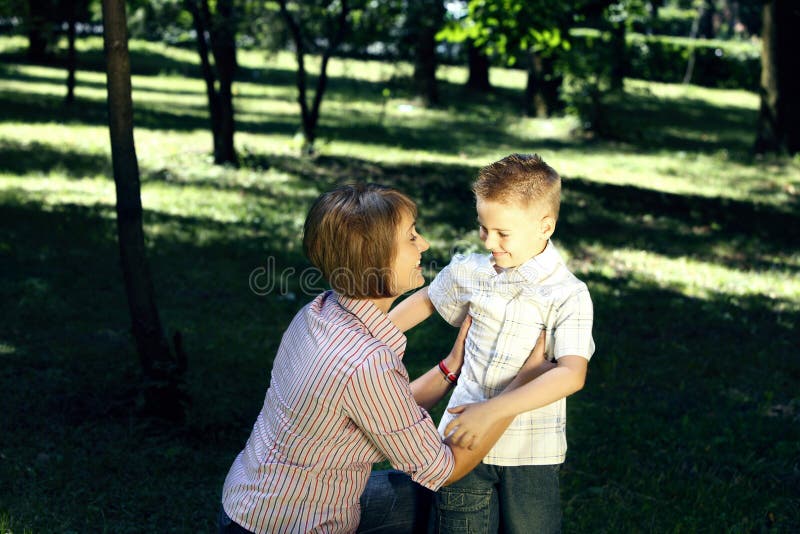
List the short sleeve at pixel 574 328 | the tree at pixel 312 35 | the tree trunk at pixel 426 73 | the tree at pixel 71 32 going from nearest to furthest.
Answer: the short sleeve at pixel 574 328 < the tree at pixel 312 35 < the tree at pixel 71 32 < the tree trunk at pixel 426 73

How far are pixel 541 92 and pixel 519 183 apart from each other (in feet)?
64.4

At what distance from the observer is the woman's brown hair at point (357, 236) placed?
2.44 metres

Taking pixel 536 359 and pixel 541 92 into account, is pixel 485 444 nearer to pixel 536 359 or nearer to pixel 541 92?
pixel 536 359

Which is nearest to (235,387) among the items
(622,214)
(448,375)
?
(448,375)

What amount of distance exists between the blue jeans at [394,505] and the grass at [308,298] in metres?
1.57

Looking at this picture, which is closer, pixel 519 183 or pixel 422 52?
pixel 519 183

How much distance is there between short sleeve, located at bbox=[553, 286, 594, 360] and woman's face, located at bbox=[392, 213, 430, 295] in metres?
0.50

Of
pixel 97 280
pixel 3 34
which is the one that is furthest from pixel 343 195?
pixel 3 34

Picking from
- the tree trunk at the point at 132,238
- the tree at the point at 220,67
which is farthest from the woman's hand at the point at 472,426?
the tree at the point at 220,67

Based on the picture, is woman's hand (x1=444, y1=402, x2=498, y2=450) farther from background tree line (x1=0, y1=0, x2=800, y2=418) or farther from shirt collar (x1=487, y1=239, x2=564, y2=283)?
background tree line (x1=0, y1=0, x2=800, y2=418)

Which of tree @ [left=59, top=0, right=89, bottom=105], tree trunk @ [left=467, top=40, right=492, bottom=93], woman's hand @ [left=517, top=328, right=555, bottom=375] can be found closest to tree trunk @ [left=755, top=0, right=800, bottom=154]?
tree trunk @ [left=467, top=40, right=492, bottom=93]

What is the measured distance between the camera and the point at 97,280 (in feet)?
24.4

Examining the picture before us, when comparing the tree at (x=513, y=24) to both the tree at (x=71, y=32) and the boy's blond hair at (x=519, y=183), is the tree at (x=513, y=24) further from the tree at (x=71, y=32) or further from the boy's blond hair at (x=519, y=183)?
the boy's blond hair at (x=519, y=183)

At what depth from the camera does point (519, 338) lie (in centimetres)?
281
